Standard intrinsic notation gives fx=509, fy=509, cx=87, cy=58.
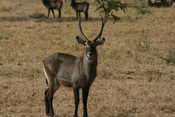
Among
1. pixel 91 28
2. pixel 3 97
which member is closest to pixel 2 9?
pixel 91 28

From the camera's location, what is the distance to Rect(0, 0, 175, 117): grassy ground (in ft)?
32.2

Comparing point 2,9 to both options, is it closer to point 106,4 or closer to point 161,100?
point 106,4

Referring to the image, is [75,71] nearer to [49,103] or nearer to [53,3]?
[49,103]

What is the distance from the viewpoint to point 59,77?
28.9 feet

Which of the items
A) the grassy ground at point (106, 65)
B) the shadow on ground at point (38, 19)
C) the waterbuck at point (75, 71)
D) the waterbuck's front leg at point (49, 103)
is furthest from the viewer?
the shadow on ground at point (38, 19)

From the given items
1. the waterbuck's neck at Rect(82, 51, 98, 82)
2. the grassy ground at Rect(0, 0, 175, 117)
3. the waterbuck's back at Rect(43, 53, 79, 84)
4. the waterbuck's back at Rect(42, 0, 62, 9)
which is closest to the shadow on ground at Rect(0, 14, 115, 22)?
the grassy ground at Rect(0, 0, 175, 117)

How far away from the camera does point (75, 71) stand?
28.6ft

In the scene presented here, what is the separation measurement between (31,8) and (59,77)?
78.3ft

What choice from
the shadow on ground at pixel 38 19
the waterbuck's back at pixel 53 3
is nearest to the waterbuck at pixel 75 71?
Answer: the shadow on ground at pixel 38 19

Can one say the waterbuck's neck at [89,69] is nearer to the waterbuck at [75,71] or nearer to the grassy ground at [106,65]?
the waterbuck at [75,71]

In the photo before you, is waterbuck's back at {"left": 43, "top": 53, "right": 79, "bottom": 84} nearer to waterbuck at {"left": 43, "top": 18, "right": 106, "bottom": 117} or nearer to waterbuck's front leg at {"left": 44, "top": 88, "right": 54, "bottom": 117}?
waterbuck at {"left": 43, "top": 18, "right": 106, "bottom": 117}

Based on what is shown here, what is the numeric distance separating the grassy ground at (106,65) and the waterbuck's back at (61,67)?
89 cm

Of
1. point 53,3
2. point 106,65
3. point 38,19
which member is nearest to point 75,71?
point 106,65

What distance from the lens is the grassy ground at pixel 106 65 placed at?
9.82m
